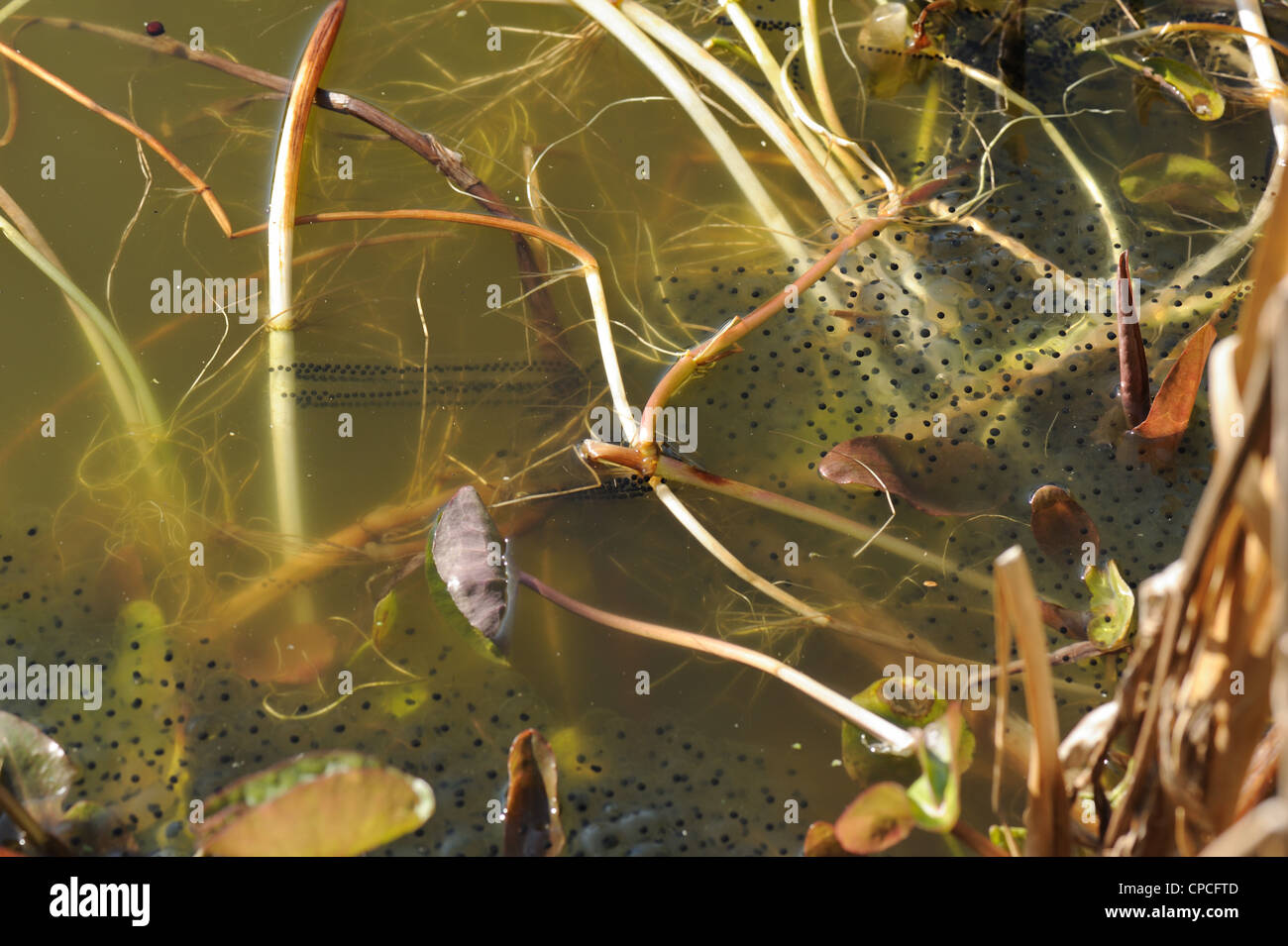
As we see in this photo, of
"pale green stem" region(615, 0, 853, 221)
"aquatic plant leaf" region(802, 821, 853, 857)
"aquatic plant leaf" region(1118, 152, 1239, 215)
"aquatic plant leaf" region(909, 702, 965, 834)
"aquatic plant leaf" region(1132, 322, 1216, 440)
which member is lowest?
"aquatic plant leaf" region(802, 821, 853, 857)

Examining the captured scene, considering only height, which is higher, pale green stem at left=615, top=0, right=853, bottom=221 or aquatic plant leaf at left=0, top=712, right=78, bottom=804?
pale green stem at left=615, top=0, right=853, bottom=221

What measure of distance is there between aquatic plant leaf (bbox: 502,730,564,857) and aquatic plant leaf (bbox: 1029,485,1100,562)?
35.0 inches

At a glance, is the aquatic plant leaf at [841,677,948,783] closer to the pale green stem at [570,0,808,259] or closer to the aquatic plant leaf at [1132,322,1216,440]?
the aquatic plant leaf at [1132,322,1216,440]

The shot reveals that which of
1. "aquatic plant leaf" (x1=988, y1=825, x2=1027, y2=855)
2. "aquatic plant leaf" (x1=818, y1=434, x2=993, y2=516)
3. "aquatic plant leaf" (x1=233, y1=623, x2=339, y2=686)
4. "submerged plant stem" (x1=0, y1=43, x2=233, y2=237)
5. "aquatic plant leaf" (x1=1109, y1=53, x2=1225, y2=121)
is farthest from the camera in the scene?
"aquatic plant leaf" (x1=1109, y1=53, x2=1225, y2=121)

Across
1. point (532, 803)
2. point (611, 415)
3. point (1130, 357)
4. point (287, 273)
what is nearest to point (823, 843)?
point (532, 803)

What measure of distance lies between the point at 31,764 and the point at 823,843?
1.12 metres

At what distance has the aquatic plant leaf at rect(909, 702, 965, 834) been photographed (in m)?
1.04

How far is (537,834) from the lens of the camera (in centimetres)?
135

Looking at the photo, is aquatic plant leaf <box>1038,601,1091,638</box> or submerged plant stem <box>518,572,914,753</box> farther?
aquatic plant leaf <box>1038,601,1091,638</box>

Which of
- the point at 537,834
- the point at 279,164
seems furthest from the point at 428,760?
the point at 279,164

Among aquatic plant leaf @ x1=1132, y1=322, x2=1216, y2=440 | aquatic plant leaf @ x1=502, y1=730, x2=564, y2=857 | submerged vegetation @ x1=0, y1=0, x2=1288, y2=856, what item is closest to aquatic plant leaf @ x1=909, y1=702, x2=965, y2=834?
submerged vegetation @ x1=0, y1=0, x2=1288, y2=856

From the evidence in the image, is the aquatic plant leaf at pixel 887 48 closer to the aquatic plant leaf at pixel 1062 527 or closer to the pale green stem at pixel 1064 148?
the pale green stem at pixel 1064 148
